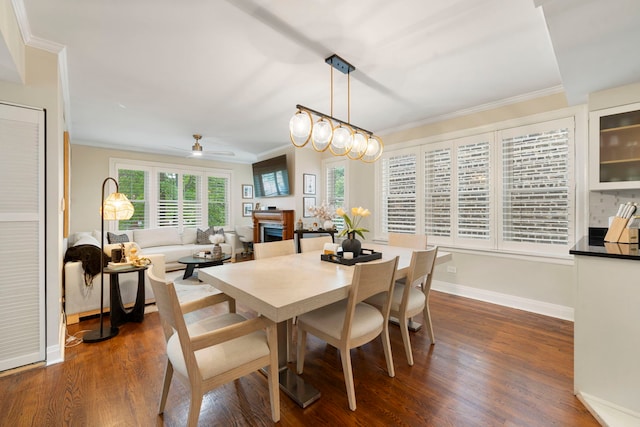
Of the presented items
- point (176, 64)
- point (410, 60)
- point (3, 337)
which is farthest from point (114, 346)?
point (410, 60)

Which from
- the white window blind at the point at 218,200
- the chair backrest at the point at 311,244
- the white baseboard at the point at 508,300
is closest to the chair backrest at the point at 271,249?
the chair backrest at the point at 311,244

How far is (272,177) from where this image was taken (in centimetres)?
599

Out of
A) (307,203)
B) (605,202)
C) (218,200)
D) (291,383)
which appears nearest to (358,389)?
(291,383)

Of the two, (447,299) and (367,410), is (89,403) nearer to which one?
(367,410)

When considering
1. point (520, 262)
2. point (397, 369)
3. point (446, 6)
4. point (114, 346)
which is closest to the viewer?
point (446, 6)

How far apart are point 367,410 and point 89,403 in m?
1.76

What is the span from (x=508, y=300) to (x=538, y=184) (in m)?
1.45

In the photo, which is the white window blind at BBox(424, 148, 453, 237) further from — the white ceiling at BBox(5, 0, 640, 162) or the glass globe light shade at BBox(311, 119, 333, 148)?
the glass globe light shade at BBox(311, 119, 333, 148)

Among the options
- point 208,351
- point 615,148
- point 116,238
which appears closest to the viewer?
point 208,351

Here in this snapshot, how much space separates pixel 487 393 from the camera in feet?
5.90

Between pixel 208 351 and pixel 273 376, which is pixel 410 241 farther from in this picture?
pixel 208 351

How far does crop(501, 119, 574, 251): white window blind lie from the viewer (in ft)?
9.72

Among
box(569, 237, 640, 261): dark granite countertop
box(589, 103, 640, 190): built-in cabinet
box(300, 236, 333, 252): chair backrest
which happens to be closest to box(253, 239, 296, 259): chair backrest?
box(300, 236, 333, 252): chair backrest

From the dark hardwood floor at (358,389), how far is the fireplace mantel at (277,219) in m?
3.13
